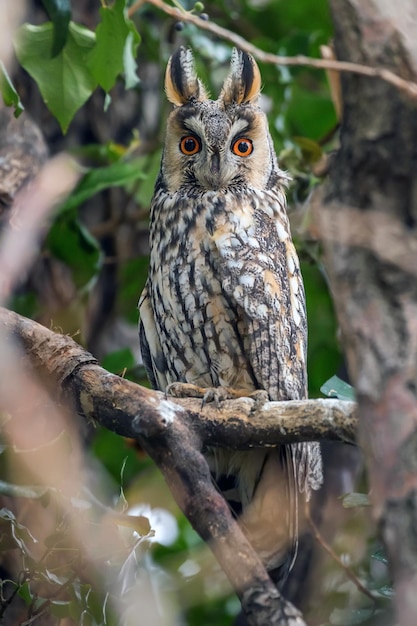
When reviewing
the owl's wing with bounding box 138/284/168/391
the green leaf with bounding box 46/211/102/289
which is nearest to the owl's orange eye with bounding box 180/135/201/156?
the owl's wing with bounding box 138/284/168/391

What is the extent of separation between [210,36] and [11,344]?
1.99 metres

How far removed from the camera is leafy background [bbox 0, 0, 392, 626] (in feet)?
7.59

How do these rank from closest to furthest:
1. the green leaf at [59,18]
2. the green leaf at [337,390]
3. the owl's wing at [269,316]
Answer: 1. the green leaf at [337,390]
2. the green leaf at [59,18]
3. the owl's wing at [269,316]

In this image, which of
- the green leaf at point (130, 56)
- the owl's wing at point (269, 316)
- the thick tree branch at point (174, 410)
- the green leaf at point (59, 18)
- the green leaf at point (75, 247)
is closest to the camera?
the thick tree branch at point (174, 410)

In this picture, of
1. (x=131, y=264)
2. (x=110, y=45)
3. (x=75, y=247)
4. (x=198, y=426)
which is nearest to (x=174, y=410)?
(x=198, y=426)

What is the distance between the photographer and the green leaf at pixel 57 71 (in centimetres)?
259

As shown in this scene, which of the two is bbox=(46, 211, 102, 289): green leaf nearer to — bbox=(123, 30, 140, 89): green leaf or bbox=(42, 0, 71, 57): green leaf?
bbox=(123, 30, 140, 89): green leaf

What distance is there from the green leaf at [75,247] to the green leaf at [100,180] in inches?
3.9

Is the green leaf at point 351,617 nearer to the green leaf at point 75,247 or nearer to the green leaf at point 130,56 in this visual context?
the green leaf at point 75,247

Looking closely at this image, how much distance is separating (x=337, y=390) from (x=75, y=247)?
4.65ft

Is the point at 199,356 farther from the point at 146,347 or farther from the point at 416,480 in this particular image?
the point at 416,480

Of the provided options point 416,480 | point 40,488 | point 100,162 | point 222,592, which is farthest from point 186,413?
point 100,162

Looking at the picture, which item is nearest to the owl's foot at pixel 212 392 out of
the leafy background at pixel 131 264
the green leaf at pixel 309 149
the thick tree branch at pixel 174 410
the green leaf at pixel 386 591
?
the thick tree branch at pixel 174 410

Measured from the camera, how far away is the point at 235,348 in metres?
2.56
